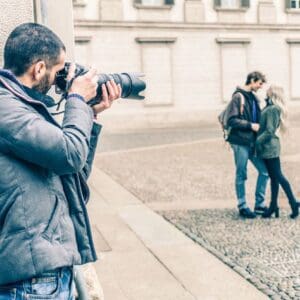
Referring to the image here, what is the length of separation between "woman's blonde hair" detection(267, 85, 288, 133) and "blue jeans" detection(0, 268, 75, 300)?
204 inches

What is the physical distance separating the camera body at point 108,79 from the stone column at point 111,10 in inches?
816

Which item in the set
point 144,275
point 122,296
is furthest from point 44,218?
point 144,275

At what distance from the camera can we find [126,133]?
73.4ft

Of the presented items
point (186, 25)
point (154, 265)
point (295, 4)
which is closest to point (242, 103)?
point (154, 265)

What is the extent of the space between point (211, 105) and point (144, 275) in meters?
19.8

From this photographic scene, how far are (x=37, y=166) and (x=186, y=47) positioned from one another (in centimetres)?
2228

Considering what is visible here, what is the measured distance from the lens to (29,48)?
1894 mm

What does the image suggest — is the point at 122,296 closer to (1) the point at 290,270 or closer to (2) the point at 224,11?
(1) the point at 290,270

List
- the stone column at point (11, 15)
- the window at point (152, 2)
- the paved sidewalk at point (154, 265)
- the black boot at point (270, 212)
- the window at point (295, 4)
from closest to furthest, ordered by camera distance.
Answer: the stone column at point (11, 15), the paved sidewalk at point (154, 265), the black boot at point (270, 212), the window at point (152, 2), the window at point (295, 4)

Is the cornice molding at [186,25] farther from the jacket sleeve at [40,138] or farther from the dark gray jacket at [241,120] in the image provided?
the jacket sleeve at [40,138]

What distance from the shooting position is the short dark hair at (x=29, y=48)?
6.22 feet

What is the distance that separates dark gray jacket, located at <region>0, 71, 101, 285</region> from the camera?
1798 mm

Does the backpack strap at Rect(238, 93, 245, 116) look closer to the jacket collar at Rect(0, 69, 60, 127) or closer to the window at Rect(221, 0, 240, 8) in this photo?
the jacket collar at Rect(0, 69, 60, 127)

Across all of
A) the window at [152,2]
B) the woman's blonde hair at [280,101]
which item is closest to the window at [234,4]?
the window at [152,2]
